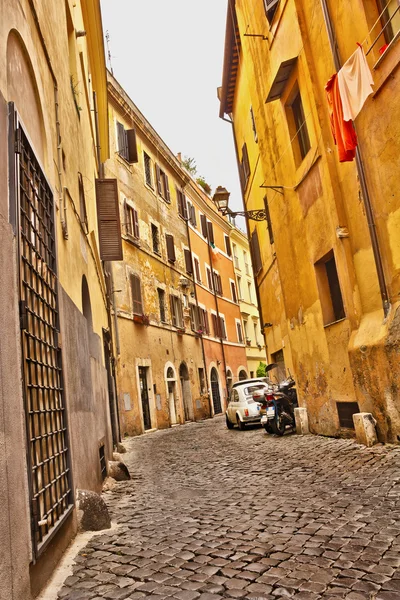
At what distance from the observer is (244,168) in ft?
64.1

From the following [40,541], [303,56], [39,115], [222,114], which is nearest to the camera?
[40,541]

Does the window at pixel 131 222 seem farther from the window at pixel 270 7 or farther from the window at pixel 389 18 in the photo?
the window at pixel 389 18

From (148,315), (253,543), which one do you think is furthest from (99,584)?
(148,315)

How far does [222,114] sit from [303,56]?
1151cm

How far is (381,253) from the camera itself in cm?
775

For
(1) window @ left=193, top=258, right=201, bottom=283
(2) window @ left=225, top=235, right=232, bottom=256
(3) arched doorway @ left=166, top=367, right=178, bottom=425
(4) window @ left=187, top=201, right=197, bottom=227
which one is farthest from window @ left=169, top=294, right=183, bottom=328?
(2) window @ left=225, top=235, right=232, bottom=256

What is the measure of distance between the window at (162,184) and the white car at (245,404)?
A: 13.6m

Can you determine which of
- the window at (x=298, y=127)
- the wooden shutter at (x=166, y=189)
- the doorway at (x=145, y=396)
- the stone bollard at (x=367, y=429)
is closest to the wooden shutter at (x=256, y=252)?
the doorway at (x=145, y=396)

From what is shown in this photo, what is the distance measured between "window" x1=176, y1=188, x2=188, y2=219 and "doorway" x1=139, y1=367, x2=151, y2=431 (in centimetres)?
1072

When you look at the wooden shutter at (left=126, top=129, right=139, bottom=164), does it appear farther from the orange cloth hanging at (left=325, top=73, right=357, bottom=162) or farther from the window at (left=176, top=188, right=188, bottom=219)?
the orange cloth hanging at (left=325, top=73, right=357, bottom=162)

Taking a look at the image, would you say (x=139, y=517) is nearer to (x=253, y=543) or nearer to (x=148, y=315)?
(x=253, y=543)

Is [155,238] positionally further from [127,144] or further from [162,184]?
[127,144]

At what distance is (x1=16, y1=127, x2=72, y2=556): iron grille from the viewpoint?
3.46 meters

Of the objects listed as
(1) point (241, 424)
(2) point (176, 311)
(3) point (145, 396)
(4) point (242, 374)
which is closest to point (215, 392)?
(4) point (242, 374)
